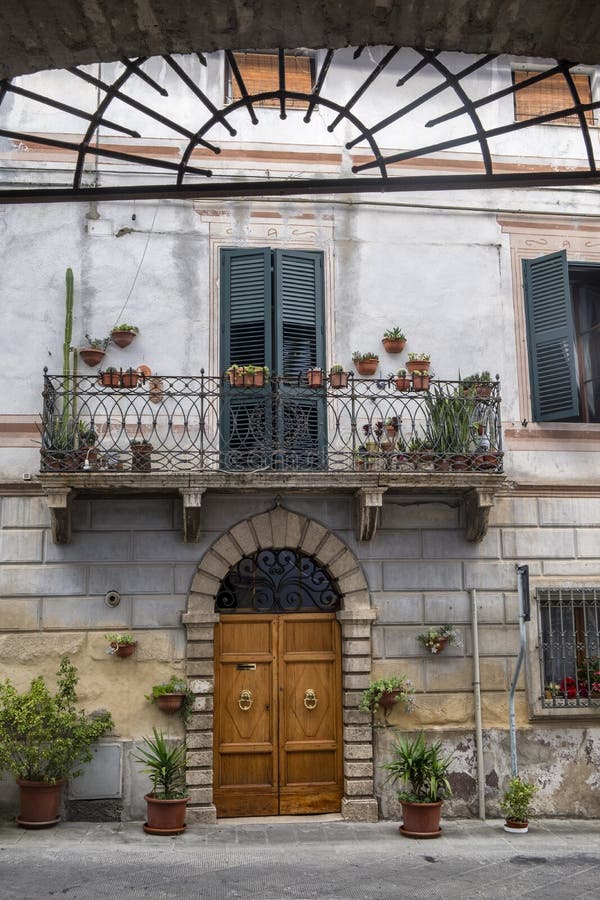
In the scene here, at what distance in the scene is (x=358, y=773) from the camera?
36.5 feet

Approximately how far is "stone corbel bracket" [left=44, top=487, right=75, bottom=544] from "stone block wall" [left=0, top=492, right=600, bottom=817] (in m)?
0.17

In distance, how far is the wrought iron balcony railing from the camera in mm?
11180

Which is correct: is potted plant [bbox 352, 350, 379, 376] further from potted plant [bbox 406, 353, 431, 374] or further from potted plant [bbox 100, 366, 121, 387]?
potted plant [bbox 100, 366, 121, 387]

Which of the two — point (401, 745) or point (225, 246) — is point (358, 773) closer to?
point (401, 745)

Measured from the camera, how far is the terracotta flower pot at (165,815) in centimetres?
1033

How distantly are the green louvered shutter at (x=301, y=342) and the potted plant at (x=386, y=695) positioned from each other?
2690 mm

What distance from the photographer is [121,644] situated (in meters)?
11.0

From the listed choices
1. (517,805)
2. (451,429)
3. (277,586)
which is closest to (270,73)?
(451,429)

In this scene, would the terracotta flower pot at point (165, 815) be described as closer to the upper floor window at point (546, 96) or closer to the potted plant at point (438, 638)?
the potted plant at point (438, 638)

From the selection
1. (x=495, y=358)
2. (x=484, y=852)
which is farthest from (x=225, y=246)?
(x=484, y=852)

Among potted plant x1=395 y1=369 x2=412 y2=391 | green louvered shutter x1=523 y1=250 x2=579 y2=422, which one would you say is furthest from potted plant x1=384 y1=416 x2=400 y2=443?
green louvered shutter x1=523 y1=250 x2=579 y2=422

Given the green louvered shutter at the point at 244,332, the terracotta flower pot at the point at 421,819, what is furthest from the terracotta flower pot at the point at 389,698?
the green louvered shutter at the point at 244,332

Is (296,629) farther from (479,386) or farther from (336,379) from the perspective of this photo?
(479,386)

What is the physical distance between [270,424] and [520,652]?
13.0 feet
